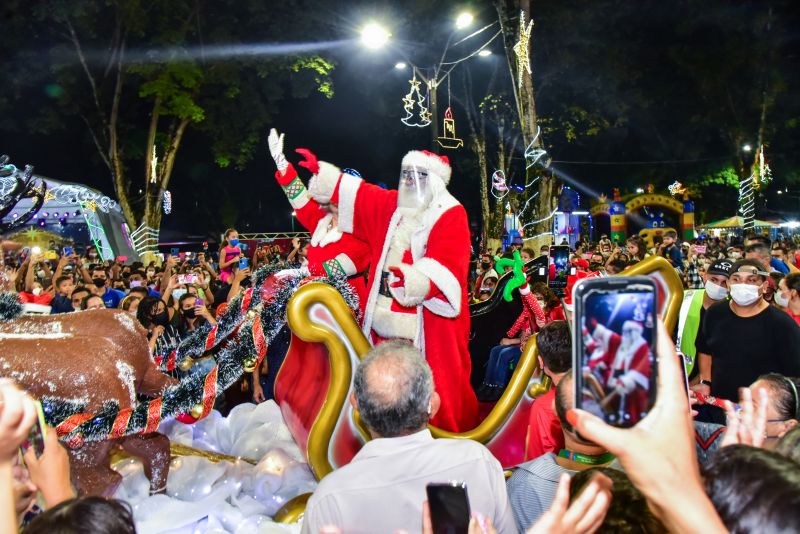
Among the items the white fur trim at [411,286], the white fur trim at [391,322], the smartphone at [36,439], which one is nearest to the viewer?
the smartphone at [36,439]

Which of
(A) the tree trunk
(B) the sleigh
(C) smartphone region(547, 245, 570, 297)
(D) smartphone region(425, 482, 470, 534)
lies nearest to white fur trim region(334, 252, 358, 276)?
(B) the sleigh

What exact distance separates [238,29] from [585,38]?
10.8 meters

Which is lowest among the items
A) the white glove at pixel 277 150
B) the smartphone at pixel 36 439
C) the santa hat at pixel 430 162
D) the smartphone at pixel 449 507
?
the smartphone at pixel 449 507

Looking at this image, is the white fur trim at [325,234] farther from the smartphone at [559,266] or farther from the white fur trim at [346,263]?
the smartphone at [559,266]

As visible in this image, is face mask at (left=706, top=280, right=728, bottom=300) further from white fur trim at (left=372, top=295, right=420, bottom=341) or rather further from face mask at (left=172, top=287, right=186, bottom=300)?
face mask at (left=172, top=287, right=186, bottom=300)

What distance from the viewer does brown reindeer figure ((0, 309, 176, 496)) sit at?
10.3ft

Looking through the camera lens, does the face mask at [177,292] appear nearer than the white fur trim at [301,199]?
No

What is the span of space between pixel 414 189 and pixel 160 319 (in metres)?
3.38

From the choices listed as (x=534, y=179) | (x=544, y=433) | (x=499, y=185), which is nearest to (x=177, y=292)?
(x=544, y=433)

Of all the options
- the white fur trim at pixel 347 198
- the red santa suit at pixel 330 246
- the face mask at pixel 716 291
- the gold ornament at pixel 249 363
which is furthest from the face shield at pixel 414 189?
the face mask at pixel 716 291

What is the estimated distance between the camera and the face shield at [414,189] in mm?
4062

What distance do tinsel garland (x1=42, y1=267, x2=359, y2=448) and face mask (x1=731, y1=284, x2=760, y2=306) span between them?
249cm

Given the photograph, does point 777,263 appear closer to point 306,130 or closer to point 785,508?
point 785,508

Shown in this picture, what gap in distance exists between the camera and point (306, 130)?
97.0 ft
